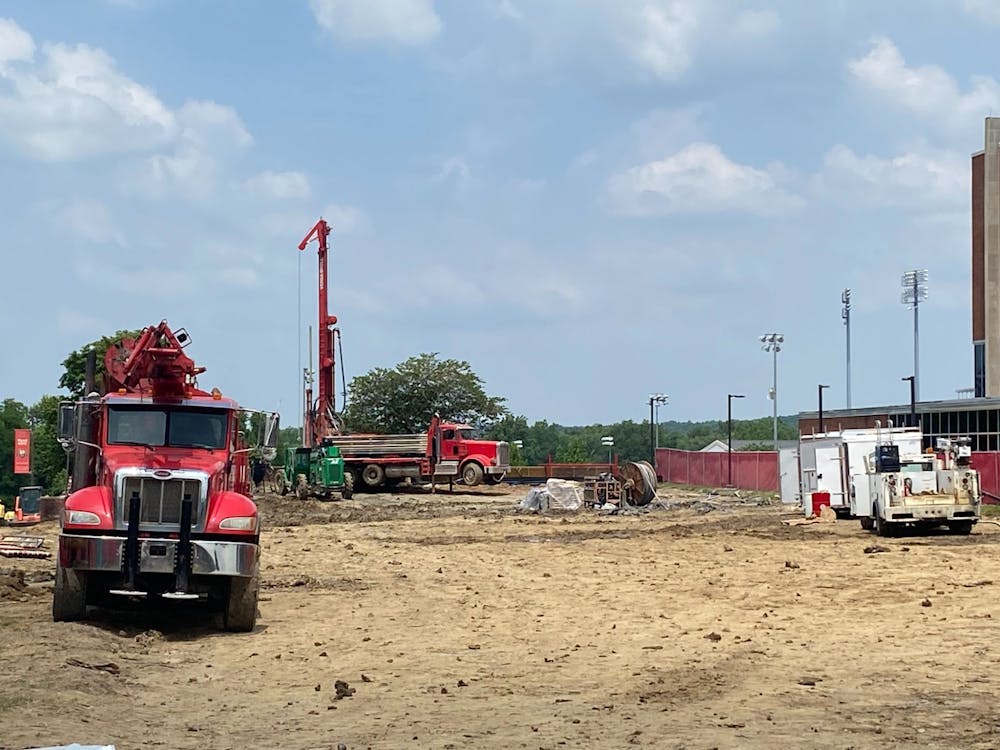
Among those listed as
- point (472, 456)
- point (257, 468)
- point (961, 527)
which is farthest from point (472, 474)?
point (257, 468)

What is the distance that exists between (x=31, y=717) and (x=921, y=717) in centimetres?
642

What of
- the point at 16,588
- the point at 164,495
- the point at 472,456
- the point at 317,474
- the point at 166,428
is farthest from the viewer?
the point at 472,456

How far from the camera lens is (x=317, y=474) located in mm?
49969

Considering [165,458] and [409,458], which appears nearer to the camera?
[165,458]

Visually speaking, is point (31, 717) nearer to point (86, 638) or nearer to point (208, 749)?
point (208, 749)

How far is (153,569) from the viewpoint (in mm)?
14781

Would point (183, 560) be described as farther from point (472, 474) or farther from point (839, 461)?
point (472, 474)

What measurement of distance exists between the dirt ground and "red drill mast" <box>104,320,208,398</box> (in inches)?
105

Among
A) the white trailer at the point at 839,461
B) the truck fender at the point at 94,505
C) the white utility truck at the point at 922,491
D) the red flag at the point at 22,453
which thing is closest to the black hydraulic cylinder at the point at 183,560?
the truck fender at the point at 94,505

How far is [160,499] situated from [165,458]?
3.18 ft

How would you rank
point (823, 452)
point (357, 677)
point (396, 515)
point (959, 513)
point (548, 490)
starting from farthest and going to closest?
point (548, 490), point (396, 515), point (823, 452), point (959, 513), point (357, 677)

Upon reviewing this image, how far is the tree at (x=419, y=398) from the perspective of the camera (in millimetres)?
89562

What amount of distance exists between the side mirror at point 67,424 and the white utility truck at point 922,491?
1897 centimetres

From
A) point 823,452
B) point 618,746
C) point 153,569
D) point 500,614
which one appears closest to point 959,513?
point 823,452
